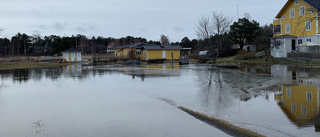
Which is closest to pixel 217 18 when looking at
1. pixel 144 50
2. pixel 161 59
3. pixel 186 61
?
pixel 186 61

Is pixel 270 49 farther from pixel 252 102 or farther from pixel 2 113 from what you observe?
pixel 2 113

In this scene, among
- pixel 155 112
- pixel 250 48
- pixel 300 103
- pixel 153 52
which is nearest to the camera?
pixel 155 112

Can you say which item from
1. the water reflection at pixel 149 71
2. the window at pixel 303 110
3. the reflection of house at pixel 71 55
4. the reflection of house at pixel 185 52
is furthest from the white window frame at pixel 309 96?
the reflection of house at pixel 185 52

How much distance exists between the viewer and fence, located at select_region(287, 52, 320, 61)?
114ft

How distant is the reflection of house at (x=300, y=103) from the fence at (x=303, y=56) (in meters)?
22.8

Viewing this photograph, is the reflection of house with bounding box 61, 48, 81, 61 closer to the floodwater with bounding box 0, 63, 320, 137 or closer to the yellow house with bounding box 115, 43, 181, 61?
the yellow house with bounding box 115, 43, 181, 61

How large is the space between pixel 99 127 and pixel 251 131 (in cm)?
409

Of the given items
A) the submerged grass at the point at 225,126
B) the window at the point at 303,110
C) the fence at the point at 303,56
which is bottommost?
the submerged grass at the point at 225,126

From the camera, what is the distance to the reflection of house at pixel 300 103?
877 centimetres

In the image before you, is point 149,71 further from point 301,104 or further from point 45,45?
point 45,45

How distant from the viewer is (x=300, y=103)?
10984mm

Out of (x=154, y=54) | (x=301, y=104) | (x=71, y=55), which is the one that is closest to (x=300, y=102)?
(x=301, y=104)

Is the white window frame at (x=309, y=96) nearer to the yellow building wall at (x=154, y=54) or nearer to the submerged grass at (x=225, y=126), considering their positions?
the submerged grass at (x=225, y=126)

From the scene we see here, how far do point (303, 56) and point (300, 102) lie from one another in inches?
1124
